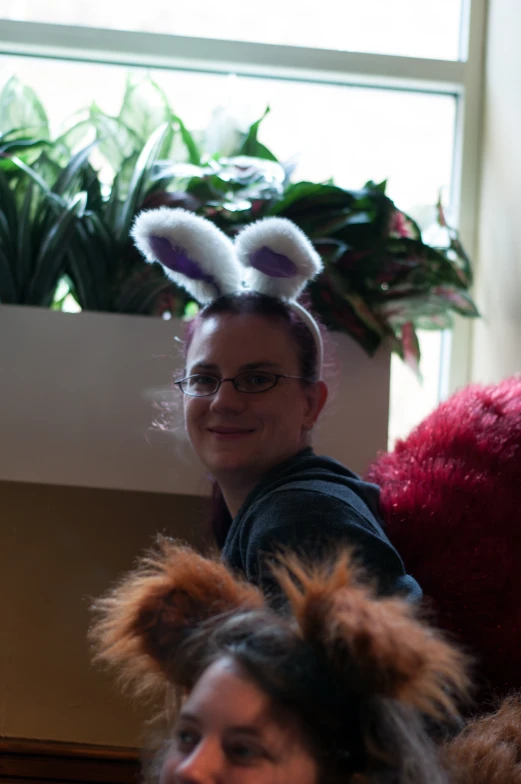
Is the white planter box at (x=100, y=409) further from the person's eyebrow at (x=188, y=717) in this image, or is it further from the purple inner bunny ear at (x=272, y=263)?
the person's eyebrow at (x=188, y=717)

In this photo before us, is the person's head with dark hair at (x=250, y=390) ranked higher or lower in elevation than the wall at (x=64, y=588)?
higher

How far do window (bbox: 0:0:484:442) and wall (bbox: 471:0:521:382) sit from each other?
0.19 ft

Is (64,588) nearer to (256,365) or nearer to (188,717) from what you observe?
(256,365)

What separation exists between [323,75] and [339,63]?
3 cm

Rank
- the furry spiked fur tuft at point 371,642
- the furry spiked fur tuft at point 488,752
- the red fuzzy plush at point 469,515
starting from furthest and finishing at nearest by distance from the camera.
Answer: the red fuzzy plush at point 469,515, the furry spiked fur tuft at point 488,752, the furry spiked fur tuft at point 371,642

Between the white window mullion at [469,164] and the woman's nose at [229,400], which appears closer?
the woman's nose at [229,400]

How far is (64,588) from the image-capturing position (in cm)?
122

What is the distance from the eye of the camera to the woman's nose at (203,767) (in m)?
0.46

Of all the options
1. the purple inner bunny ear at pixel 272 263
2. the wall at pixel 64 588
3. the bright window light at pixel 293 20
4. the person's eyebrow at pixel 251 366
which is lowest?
the wall at pixel 64 588

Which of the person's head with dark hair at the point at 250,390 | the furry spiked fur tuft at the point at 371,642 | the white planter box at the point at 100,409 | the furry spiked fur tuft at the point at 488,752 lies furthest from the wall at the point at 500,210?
the furry spiked fur tuft at the point at 371,642

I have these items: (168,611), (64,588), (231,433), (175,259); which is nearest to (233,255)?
(175,259)

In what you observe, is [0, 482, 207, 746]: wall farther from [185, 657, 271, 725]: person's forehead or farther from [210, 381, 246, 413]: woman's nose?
[185, 657, 271, 725]: person's forehead

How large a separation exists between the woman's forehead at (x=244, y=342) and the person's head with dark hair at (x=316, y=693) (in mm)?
368

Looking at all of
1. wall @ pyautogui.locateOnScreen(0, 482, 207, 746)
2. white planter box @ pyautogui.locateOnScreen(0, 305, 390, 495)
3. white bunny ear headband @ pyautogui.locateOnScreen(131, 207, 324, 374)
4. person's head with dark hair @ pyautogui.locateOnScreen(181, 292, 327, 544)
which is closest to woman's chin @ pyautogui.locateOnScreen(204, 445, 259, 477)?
person's head with dark hair @ pyautogui.locateOnScreen(181, 292, 327, 544)
